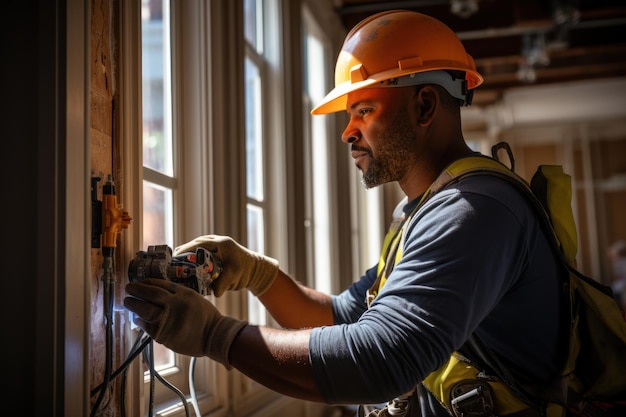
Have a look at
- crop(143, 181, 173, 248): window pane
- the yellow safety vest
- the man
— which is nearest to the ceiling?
the man

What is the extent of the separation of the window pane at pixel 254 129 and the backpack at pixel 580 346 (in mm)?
1190

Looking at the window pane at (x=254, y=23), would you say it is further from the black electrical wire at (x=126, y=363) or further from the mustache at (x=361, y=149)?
the black electrical wire at (x=126, y=363)

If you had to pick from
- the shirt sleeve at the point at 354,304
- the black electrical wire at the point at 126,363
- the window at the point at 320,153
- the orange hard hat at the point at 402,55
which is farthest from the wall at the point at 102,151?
the window at the point at 320,153

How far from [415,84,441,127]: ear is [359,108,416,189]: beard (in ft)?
0.12

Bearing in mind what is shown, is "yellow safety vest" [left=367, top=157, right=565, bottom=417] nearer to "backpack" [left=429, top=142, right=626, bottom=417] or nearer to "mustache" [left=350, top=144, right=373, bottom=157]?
"backpack" [left=429, top=142, right=626, bottom=417]

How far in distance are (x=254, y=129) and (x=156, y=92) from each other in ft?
2.39

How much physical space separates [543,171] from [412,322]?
0.63 metres

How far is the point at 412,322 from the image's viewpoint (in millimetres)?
1195

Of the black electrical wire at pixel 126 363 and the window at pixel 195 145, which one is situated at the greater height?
the window at pixel 195 145

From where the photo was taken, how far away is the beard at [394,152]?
1.63m

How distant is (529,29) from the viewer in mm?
4887

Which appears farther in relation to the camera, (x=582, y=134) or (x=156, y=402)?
(x=582, y=134)
